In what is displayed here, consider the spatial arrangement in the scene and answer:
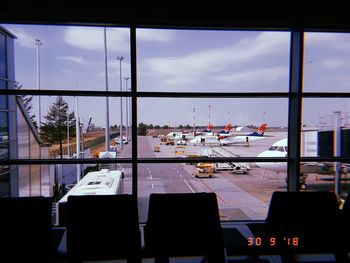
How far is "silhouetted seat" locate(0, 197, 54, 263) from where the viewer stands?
1905mm

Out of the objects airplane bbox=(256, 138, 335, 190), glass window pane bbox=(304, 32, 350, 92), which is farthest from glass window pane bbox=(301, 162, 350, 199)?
glass window pane bbox=(304, 32, 350, 92)

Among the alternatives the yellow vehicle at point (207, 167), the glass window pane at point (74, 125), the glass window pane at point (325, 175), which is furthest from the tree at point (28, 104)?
the glass window pane at point (325, 175)

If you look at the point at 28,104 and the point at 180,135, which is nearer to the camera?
the point at 28,104

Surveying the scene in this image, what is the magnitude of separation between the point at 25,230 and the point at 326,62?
379cm

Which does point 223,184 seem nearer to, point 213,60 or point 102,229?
point 213,60

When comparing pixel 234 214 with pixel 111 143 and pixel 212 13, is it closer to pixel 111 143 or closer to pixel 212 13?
pixel 111 143

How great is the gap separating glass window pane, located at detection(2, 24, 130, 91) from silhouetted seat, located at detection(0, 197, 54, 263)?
142 cm

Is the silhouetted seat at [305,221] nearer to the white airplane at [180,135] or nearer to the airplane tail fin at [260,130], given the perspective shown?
the airplane tail fin at [260,130]

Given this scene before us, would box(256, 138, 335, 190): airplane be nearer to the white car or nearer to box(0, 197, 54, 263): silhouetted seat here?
the white car

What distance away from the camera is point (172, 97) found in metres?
3.12

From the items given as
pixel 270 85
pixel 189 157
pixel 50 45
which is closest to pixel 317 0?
pixel 270 85

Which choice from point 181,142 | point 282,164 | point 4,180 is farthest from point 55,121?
point 282,164

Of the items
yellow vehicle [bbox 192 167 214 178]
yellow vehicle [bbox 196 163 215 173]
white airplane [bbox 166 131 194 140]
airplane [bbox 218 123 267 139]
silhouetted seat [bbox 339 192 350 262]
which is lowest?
silhouetted seat [bbox 339 192 350 262]

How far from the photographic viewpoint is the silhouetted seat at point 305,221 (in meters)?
2.22
